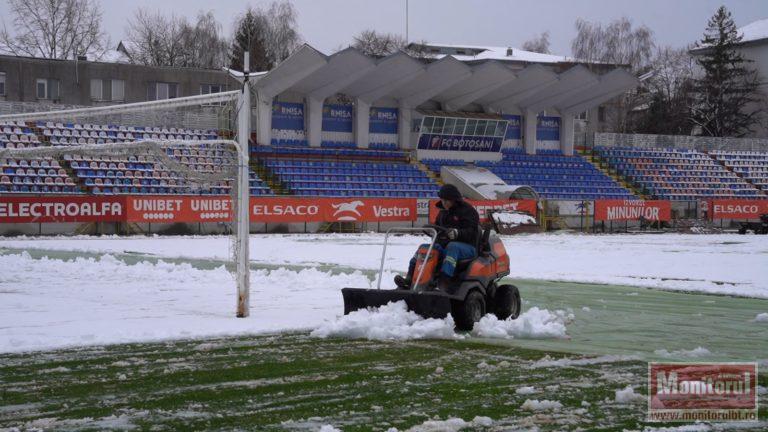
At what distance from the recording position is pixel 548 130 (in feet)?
181

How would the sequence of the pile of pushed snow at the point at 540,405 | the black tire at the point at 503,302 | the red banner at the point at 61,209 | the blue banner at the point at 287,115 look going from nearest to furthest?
1. the pile of pushed snow at the point at 540,405
2. the black tire at the point at 503,302
3. the red banner at the point at 61,209
4. the blue banner at the point at 287,115

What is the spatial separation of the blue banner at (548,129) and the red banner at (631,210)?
377 inches

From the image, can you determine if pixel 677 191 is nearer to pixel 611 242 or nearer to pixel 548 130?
pixel 548 130

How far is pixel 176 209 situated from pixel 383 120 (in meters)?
17.2

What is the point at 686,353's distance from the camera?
8.82 meters

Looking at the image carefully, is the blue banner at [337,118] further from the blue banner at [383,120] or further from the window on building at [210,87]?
the window on building at [210,87]

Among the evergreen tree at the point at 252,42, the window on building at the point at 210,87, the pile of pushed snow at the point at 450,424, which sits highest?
the evergreen tree at the point at 252,42

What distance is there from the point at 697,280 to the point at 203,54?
6545cm

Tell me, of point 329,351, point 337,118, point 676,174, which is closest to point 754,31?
point 676,174

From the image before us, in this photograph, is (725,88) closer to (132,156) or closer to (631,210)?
(631,210)

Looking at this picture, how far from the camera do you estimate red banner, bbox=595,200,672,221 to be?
44531 millimetres

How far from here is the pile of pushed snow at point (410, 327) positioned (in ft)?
31.9

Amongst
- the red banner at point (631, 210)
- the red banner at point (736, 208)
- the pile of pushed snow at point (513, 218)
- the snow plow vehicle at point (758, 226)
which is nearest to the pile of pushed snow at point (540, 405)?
the pile of pushed snow at point (513, 218)

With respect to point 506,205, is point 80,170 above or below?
above
